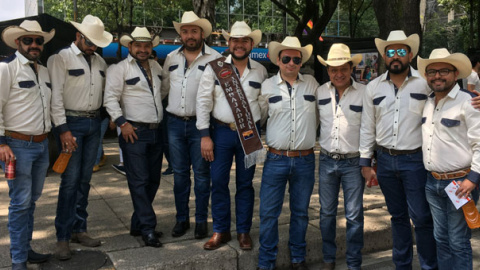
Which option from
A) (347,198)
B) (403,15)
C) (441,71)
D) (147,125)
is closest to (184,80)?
(147,125)

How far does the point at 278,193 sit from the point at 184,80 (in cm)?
145

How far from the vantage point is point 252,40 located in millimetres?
4379

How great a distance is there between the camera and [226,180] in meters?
4.35

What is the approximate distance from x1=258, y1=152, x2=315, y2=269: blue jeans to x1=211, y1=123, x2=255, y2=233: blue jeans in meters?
0.25

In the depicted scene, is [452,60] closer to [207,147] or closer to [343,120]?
[343,120]

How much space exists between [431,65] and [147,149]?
8.78 feet

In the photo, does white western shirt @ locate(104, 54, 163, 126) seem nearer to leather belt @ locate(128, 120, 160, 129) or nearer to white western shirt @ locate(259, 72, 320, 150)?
leather belt @ locate(128, 120, 160, 129)

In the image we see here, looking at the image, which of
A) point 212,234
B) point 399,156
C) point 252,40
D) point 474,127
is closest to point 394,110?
point 399,156

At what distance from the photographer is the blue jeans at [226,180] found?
4.26m

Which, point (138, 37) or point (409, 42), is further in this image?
point (138, 37)

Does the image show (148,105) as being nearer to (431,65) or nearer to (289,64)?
(289,64)

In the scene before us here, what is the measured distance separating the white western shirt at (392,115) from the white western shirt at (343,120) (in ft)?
0.27

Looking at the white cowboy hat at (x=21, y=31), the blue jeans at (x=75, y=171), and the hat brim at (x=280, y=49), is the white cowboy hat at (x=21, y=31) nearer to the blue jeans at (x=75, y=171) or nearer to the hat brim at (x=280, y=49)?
the blue jeans at (x=75, y=171)

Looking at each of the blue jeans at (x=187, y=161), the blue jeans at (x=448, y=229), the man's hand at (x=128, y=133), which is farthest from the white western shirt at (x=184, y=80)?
the blue jeans at (x=448, y=229)
